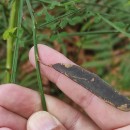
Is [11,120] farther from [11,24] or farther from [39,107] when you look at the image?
[11,24]

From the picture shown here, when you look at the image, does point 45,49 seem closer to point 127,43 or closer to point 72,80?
point 72,80

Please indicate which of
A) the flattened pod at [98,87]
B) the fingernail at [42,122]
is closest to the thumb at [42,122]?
the fingernail at [42,122]

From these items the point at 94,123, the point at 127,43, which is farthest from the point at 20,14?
the point at 127,43

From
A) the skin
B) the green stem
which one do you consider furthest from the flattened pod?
the green stem

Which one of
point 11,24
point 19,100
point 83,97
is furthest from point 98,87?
point 11,24

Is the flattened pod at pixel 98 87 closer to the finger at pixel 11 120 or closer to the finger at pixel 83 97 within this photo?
the finger at pixel 83 97
